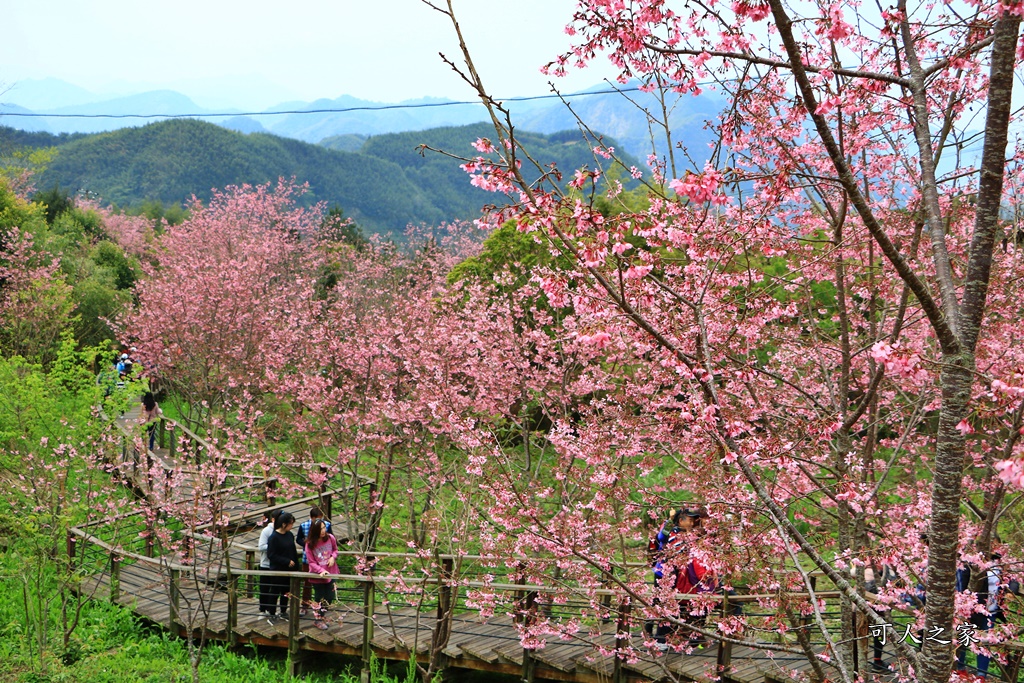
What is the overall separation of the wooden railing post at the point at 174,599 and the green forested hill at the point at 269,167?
51.8 metres

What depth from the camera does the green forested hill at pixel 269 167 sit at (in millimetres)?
64250

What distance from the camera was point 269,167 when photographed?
2808 inches

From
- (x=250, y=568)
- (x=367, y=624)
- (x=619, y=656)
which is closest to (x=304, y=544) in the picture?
(x=367, y=624)

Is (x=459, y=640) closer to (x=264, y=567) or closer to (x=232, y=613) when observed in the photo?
(x=264, y=567)

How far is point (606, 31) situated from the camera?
11.1 feet

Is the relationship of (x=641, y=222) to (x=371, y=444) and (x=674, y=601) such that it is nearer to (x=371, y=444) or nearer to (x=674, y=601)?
(x=674, y=601)

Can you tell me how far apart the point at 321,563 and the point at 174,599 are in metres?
1.77

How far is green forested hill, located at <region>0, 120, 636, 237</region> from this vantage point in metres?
64.2

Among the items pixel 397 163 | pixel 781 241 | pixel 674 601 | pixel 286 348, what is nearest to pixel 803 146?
pixel 781 241

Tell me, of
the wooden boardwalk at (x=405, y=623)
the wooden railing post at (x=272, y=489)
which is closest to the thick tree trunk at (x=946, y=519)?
the wooden boardwalk at (x=405, y=623)

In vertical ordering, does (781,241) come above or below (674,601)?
above

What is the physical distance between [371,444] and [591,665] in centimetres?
561

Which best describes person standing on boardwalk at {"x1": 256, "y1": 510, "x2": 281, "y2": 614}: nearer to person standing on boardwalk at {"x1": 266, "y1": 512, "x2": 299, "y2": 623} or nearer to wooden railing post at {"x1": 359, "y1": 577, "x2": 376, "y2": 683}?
person standing on boardwalk at {"x1": 266, "y1": 512, "x2": 299, "y2": 623}

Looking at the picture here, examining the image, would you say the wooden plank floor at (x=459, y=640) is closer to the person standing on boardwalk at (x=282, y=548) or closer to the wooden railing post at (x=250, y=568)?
the wooden railing post at (x=250, y=568)
